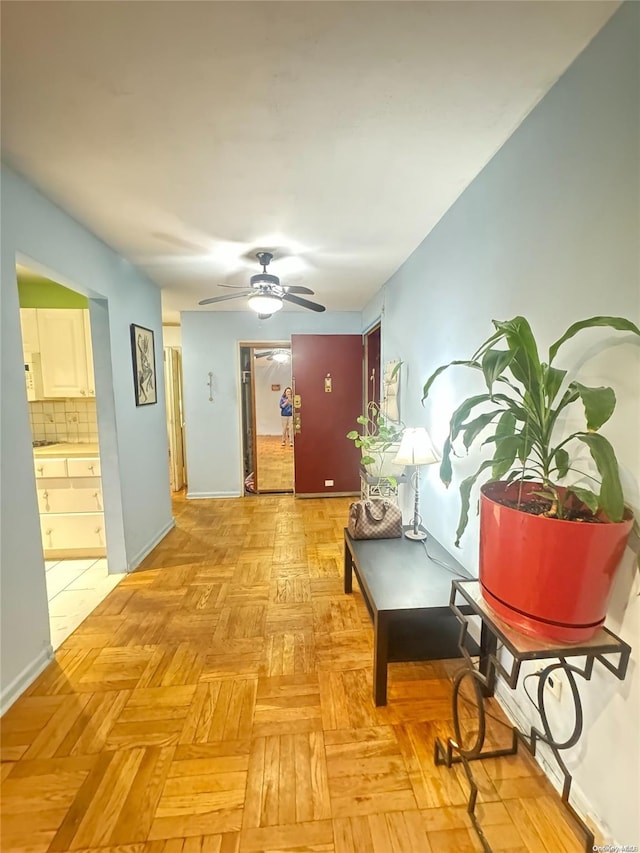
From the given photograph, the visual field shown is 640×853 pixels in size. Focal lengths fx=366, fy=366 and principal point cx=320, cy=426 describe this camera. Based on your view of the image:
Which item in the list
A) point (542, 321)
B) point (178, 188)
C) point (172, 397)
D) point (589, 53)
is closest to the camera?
point (589, 53)

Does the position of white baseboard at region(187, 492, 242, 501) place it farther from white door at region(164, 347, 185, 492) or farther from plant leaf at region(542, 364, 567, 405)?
plant leaf at region(542, 364, 567, 405)

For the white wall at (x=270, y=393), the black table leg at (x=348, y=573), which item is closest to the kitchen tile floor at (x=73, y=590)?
the black table leg at (x=348, y=573)

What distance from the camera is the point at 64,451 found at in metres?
2.91

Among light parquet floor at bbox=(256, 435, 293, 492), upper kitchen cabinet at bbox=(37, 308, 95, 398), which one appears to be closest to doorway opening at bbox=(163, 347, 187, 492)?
light parquet floor at bbox=(256, 435, 293, 492)

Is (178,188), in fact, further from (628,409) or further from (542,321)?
(628,409)

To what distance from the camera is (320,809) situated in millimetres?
1166

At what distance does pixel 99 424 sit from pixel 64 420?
0.99 metres

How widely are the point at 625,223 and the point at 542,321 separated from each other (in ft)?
1.20

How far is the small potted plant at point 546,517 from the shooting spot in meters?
0.84

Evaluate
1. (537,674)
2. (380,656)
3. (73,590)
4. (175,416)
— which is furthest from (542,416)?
(175,416)

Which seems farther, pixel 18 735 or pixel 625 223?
pixel 18 735

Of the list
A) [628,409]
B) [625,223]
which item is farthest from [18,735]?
[625,223]

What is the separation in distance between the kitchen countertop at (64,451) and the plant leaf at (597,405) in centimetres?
306

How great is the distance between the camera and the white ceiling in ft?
3.29
